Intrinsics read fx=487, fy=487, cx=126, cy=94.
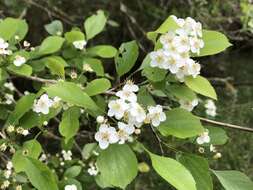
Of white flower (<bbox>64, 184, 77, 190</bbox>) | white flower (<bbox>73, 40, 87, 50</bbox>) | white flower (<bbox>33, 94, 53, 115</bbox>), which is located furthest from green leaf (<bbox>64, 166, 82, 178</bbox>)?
white flower (<bbox>33, 94, 53, 115</bbox>)

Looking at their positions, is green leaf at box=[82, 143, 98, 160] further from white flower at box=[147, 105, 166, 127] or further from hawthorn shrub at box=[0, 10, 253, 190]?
white flower at box=[147, 105, 166, 127]

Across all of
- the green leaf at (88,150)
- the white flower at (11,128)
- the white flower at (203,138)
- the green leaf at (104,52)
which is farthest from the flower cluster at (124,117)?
the green leaf at (88,150)

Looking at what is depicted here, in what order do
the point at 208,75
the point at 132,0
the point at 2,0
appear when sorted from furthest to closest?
1. the point at 208,75
2. the point at 132,0
3. the point at 2,0

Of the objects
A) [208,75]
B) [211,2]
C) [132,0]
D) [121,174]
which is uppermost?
[121,174]

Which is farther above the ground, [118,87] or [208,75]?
[118,87]

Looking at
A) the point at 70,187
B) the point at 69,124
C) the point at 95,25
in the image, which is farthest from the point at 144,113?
the point at 95,25

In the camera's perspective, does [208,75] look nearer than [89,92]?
No

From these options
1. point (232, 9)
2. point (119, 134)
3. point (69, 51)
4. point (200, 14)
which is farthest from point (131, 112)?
point (232, 9)

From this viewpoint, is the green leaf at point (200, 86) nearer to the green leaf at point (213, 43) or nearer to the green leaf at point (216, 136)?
the green leaf at point (213, 43)

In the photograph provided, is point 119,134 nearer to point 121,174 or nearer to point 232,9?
point 121,174
